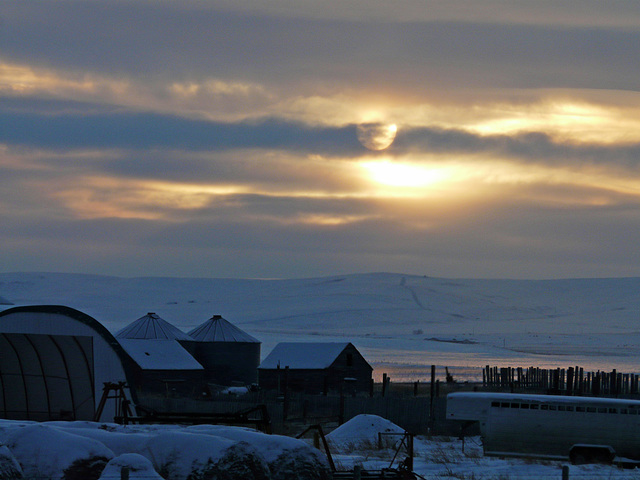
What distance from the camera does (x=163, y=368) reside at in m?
59.5

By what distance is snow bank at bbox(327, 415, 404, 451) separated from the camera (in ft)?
108

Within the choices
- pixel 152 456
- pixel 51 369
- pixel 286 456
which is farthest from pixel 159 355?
pixel 152 456

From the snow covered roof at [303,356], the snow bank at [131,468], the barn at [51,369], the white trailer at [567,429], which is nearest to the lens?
the snow bank at [131,468]

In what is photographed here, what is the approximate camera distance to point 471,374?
96750 millimetres

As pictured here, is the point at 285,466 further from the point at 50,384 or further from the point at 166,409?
the point at 166,409

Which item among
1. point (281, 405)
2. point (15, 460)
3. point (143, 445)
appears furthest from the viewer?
point (281, 405)

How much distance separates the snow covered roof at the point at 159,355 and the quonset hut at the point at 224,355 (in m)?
5.03

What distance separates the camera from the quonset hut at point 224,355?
67688 millimetres

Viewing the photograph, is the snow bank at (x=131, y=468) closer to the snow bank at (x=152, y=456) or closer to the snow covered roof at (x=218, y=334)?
the snow bank at (x=152, y=456)

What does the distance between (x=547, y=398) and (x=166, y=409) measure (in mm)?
20451

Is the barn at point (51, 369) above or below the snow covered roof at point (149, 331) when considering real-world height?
below

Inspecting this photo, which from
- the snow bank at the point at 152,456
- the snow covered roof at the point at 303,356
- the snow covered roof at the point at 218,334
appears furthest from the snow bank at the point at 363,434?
the snow covered roof at the point at 218,334

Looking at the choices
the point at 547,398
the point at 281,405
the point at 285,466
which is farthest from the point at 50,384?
the point at 285,466

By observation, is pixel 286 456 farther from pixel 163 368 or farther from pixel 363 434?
pixel 163 368
